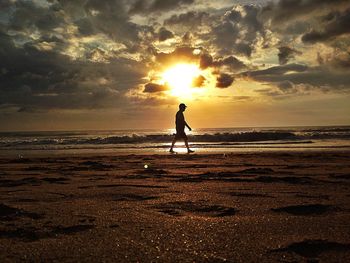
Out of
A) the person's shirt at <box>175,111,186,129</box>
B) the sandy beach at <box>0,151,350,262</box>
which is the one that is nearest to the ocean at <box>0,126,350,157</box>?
the person's shirt at <box>175,111,186,129</box>

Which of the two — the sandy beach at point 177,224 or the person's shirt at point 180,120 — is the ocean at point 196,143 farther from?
the sandy beach at point 177,224

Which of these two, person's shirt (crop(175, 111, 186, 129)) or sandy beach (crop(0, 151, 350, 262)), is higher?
person's shirt (crop(175, 111, 186, 129))

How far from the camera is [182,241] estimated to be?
82.8 inches

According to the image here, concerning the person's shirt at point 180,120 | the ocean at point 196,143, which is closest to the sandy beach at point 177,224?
the person's shirt at point 180,120

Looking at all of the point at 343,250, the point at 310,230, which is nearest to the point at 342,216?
the point at 310,230

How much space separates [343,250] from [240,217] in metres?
0.93

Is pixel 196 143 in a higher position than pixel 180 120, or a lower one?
lower

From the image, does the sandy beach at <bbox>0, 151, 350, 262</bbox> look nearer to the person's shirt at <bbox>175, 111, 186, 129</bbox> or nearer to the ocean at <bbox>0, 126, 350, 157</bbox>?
the person's shirt at <bbox>175, 111, 186, 129</bbox>

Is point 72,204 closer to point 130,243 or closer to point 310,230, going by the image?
point 130,243

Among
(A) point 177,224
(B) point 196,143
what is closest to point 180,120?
(A) point 177,224

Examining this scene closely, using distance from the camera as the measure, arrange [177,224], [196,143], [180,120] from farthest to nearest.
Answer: [196,143] < [180,120] < [177,224]

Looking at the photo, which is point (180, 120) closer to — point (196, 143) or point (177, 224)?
point (177, 224)

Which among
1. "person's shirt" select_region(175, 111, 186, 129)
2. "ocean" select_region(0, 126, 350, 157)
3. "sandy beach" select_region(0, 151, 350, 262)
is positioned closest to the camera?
"sandy beach" select_region(0, 151, 350, 262)

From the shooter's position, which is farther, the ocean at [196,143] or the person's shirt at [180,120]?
the ocean at [196,143]
